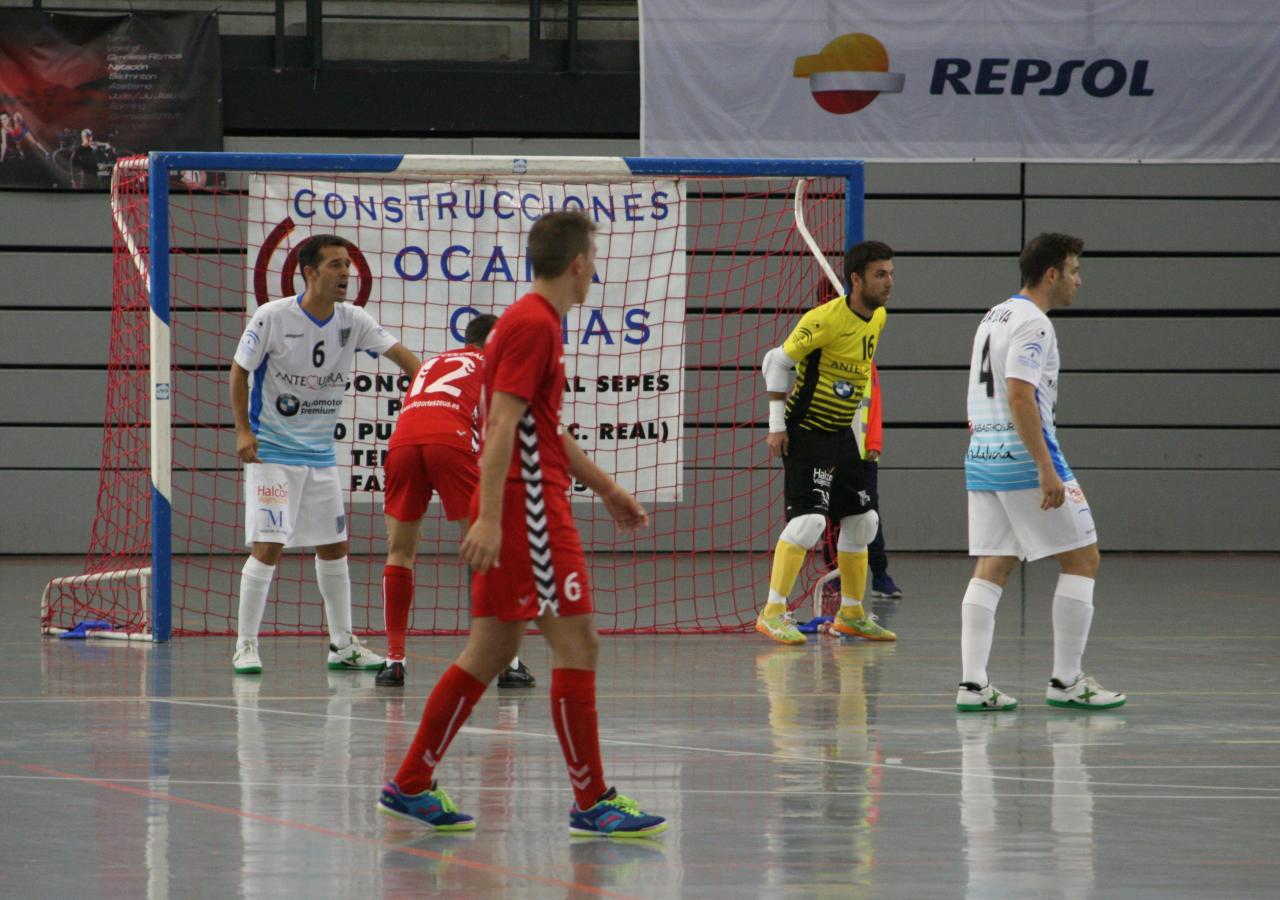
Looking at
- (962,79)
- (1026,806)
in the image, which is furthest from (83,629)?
(962,79)

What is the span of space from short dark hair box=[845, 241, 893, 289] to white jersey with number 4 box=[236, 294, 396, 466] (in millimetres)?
2468

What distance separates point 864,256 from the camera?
832cm

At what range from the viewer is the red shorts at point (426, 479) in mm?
7031

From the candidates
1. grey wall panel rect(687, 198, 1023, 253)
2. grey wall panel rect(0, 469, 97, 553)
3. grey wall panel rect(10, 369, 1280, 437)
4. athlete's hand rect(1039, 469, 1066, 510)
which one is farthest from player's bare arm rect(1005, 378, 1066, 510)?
grey wall panel rect(0, 469, 97, 553)

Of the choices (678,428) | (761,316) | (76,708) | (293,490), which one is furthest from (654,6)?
(76,708)

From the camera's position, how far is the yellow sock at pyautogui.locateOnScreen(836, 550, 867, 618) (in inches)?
345

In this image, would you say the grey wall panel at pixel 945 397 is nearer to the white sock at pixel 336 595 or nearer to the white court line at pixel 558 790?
the white sock at pixel 336 595

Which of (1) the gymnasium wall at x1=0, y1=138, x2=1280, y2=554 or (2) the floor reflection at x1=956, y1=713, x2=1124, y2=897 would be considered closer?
(2) the floor reflection at x1=956, y1=713, x2=1124, y2=897

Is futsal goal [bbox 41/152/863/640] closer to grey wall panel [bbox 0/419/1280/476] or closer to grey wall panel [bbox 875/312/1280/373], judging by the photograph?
grey wall panel [bbox 0/419/1280/476]

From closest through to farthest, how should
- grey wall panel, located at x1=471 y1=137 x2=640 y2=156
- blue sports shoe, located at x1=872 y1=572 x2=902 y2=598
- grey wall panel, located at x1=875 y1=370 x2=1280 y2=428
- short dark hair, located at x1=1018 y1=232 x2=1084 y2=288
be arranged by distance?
1. short dark hair, located at x1=1018 y1=232 x2=1084 y2=288
2. blue sports shoe, located at x1=872 y1=572 x2=902 y2=598
3. grey wall panel, located at x1=471 y1=137 x2=640 y2=156
4. grey wall panel, located at x1=875 y1=370 x2=1280 y2=428

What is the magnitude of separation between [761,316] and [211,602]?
5.30m

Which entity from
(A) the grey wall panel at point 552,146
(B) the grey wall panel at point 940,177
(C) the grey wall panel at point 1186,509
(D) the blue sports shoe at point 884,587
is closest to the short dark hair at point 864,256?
(D) the blue sports shoe at point 884,587

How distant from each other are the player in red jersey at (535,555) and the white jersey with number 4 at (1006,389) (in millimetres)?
2366

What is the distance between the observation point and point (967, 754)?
5590 millimetres
